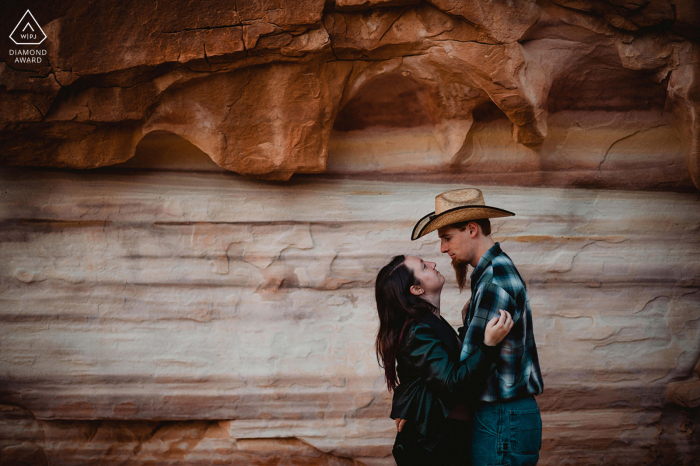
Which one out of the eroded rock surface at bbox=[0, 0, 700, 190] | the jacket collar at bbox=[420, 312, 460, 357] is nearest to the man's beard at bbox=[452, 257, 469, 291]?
the jacket collar at bbox=[420, 312, 460, 357]

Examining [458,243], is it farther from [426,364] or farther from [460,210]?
[426,364]

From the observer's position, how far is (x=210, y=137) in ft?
8.46

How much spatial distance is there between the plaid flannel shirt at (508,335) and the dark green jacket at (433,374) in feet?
0.14

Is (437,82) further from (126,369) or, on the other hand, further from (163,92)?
(126,369)

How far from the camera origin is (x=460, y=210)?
5.79ft

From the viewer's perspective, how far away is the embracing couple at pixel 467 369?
1.57 meters

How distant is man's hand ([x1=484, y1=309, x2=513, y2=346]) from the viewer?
1.49m

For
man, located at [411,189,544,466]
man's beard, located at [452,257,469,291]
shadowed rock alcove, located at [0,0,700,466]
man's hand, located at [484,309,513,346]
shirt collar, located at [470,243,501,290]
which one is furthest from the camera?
shadowed rock alcove, located at [0,0,700,466]

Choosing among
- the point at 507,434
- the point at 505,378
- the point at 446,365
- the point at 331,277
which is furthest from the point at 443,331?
the point at 331,277

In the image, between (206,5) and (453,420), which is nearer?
(453,420)

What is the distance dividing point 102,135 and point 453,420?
218cm

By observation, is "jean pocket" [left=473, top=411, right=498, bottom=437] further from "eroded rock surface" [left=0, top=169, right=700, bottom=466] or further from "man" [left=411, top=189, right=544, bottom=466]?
"eroded rock surface" [left=0, top=169, right=700, bottom=466]

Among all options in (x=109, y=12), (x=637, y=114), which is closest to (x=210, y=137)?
(x=109, y=12)

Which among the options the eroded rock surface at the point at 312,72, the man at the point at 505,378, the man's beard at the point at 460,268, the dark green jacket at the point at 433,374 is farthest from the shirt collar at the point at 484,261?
the eroded rock surface at the point at 312,72
